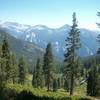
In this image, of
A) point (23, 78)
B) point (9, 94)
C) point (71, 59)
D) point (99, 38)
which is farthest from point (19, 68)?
point (9, 94)

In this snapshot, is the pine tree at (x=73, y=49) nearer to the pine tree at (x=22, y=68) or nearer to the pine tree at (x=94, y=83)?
the pine tree at (x=94, y=83)

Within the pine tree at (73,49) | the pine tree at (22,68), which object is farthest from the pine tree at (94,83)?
the pine tree at (73,49)

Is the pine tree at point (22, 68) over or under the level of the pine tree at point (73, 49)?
under

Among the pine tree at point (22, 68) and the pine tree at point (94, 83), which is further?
the pine tree at point (22, 68)

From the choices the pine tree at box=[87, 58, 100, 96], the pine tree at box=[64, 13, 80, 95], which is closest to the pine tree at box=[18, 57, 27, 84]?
the pine tree at box=[87, 58, 100, 96]

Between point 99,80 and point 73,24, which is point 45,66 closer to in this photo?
point 99,80

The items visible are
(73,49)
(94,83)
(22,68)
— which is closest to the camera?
(73,49)

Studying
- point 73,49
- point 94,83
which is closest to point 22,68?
point 94,83

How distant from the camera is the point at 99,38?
136ft

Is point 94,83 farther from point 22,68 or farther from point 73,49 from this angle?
point 73,49

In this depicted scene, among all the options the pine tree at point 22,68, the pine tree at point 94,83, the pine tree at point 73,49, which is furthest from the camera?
the pine tree at point 22,68

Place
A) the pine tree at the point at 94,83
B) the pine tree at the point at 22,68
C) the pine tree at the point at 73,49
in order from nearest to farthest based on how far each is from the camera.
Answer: the pine tree at the point at 73,49
the pine tree at the point at 94,83
the pine tree at the point at 22,68

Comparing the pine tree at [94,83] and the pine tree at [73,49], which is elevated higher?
the pine tree at [73,49]

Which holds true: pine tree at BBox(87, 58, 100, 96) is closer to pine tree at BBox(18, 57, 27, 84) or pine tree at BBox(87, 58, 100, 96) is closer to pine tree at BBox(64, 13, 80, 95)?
pine tree at BBox(18, 57, 27, 84)
